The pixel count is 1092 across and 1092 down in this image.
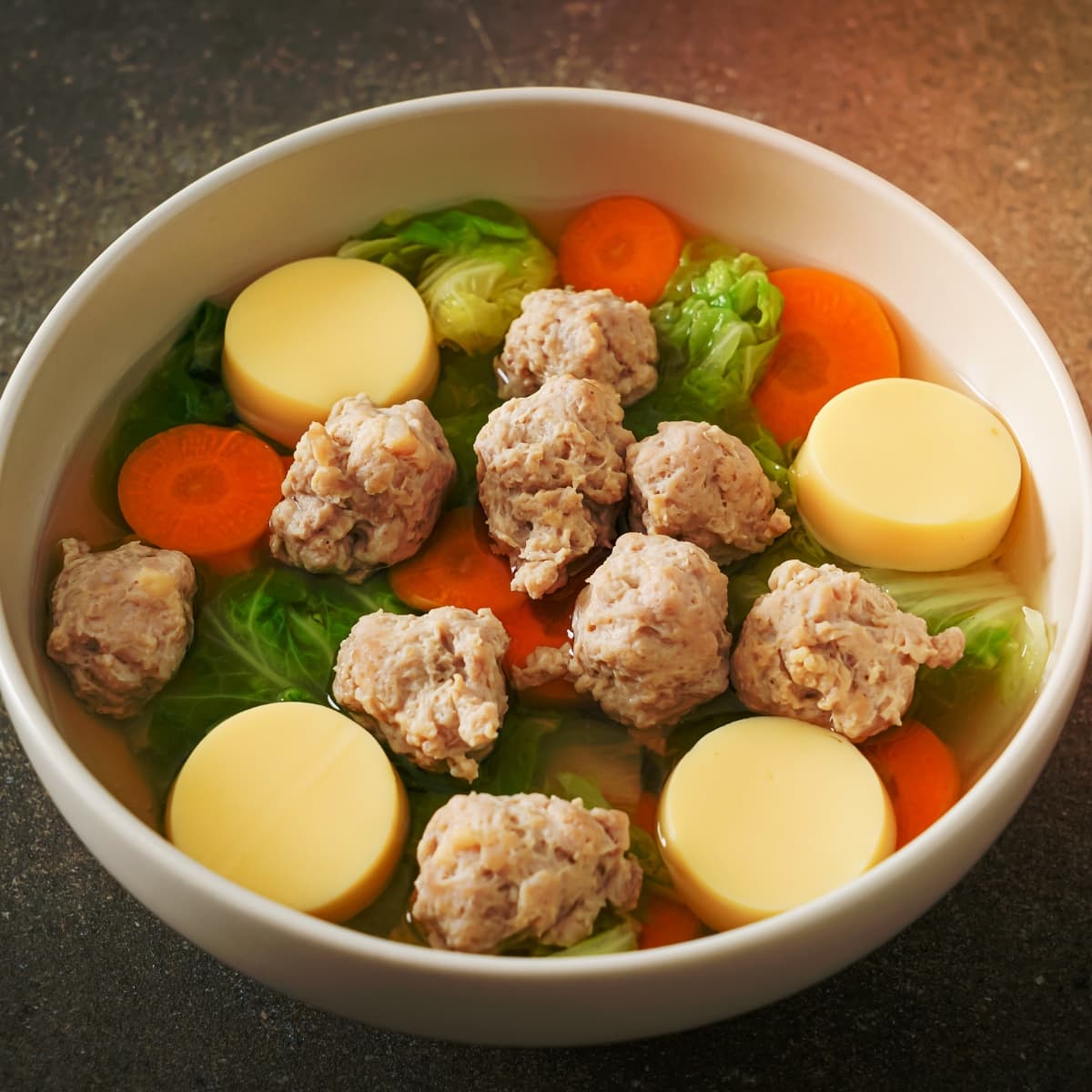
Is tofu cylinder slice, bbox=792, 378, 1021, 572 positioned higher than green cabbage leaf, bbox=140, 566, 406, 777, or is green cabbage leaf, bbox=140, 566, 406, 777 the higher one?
tofu cylinder slice, bbox=792, 378, 1021, 572

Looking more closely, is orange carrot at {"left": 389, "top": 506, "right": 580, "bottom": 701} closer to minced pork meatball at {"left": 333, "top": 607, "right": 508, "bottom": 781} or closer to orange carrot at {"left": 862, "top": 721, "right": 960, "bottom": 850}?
minced pork meatball at {"left": 333, "top": 607, "right": 508, "bottom": 781}

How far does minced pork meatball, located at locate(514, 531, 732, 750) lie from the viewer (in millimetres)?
1590

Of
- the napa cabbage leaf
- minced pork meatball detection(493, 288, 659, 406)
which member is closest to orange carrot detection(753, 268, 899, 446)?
the napa cabbage leaf

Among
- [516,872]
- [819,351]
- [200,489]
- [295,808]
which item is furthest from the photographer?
[819,351]

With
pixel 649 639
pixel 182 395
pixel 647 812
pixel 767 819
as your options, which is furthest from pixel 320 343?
pixel 767 819

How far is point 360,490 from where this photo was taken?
174cm

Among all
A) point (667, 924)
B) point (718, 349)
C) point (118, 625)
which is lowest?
point (667, 924)

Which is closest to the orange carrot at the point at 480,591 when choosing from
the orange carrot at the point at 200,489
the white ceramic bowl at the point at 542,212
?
the orange carrot at the point at 200,489

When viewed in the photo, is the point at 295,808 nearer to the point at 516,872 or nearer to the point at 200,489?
the point at 516,872

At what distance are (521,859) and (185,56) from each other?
192 cm

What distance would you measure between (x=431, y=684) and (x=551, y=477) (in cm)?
32

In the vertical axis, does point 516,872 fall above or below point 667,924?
above

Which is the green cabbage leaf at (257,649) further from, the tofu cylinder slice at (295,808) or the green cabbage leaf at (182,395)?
the green cabbage leaf at (182,395)

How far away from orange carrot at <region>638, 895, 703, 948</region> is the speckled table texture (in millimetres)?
165
